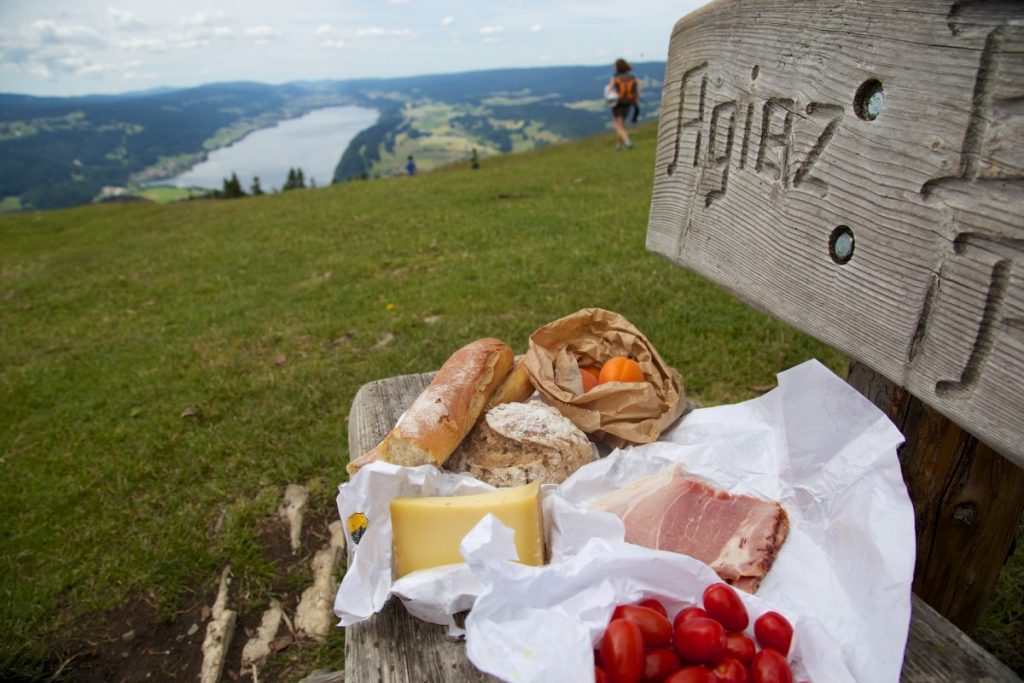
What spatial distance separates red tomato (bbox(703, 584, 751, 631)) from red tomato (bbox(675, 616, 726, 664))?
72mm

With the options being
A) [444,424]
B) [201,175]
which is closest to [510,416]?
[444,424]

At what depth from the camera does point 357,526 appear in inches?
66.2

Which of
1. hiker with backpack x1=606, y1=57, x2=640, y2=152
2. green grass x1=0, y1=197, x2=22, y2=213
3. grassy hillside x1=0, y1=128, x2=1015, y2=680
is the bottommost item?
green grass x1=0, y1=197, x2=22, y2=213

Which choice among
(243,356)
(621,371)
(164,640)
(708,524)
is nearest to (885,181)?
(708,524)

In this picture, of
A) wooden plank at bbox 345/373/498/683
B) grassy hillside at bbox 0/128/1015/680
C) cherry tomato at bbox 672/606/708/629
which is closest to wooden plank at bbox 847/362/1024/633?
cherry tomato at bbox 672/606/708/629

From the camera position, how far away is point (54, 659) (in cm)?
303

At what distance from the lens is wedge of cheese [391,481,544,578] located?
5.29 ft

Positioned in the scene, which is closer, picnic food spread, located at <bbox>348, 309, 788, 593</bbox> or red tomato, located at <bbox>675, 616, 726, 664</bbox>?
red tomato, located at <bbox>675, 616, 726, 664</bbox>

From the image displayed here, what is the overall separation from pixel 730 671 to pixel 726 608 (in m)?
0.14

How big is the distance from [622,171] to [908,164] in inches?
518

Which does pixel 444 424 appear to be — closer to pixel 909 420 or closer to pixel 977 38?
pixel 909 420

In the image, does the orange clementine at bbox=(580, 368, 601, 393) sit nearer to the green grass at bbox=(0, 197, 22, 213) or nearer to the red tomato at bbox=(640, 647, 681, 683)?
the red tomato at bbox=(640, 647, 681, 683)

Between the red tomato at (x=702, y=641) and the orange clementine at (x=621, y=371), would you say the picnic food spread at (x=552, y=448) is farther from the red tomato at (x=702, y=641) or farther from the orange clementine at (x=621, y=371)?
the red tomato at (x=702, y=641)

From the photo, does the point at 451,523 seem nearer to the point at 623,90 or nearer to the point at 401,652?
the point at 401,652
